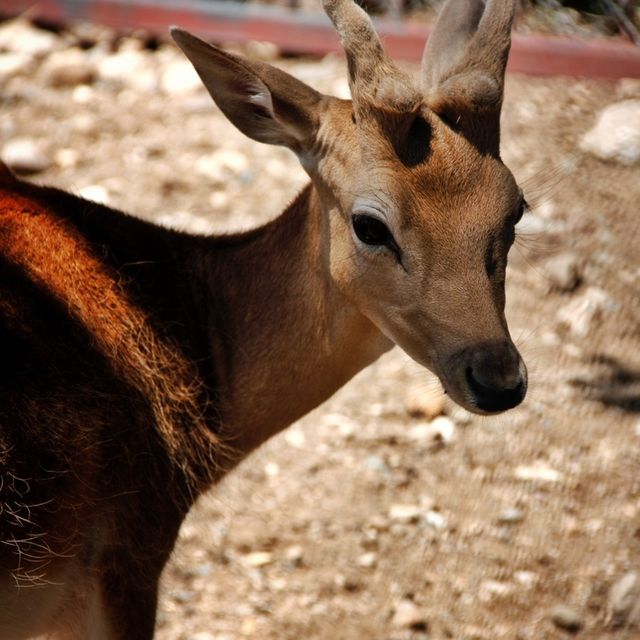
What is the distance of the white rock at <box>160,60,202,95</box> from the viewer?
7906mm

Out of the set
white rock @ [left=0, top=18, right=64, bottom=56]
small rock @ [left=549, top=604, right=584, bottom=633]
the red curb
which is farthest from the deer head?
white rock @ [left=0, top=18, right=64, bottom=56]

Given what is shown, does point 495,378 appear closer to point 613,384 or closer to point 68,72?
point 613,384

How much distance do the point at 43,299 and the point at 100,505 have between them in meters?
0.73

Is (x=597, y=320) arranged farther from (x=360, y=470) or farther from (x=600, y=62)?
(x=600, y=62)

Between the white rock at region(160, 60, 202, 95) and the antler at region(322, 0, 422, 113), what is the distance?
4059 mm

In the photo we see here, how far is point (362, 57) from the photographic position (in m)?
3.92

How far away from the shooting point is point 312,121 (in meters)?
4.06

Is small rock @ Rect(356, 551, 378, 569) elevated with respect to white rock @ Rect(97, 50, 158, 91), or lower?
elevated

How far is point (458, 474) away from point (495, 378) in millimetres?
2001

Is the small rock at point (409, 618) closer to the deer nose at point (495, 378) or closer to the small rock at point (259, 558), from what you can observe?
the small rock at point (259, 558)

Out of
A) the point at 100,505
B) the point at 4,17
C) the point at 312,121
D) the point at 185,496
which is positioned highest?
the point at 312,121

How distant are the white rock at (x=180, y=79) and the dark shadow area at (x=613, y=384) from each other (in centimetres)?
364

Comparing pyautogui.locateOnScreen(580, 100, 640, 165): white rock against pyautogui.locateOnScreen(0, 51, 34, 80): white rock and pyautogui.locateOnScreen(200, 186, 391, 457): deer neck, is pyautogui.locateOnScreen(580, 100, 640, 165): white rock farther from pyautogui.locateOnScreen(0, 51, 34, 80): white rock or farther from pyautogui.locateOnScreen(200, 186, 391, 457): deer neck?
pyautogui.locateOnScreen(0, 51, 34, 80): white rock

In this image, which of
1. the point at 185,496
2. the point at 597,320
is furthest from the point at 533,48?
the point at 185,496
